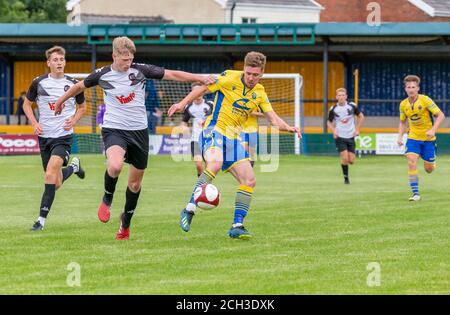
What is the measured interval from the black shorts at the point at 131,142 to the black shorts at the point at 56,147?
6.43ft

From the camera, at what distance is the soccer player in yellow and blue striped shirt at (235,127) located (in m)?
12.1

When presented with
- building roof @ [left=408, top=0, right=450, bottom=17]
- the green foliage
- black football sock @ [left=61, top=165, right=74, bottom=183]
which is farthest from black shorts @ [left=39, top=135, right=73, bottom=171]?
the green foliage

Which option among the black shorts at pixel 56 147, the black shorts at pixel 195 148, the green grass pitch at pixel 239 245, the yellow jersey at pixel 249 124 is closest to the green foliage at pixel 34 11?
the black shorts at pixel 195 148

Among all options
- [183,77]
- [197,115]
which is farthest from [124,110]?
[197,115]

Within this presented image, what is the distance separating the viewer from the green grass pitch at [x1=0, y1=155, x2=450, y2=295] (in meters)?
8.70

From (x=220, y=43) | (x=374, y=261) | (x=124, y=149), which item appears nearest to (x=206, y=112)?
(x=124, y=149)

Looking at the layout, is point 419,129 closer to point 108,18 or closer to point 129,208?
point 129,208

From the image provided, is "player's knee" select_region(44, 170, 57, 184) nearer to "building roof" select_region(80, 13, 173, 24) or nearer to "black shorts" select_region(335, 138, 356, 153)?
"black shorts" select_region(335, 138, 356, 153)

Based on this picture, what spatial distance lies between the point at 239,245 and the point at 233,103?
1.81 m

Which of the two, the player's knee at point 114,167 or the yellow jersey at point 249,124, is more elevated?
the yellow jersey at point 249,124

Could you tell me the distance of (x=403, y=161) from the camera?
34.1m

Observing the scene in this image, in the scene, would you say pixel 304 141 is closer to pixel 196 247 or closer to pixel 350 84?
pixel 350 84

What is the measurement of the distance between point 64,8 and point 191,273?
73.1 meters

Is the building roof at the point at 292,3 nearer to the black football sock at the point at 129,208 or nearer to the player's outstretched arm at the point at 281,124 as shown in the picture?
the player's outstretched arm at the point at 281,124
